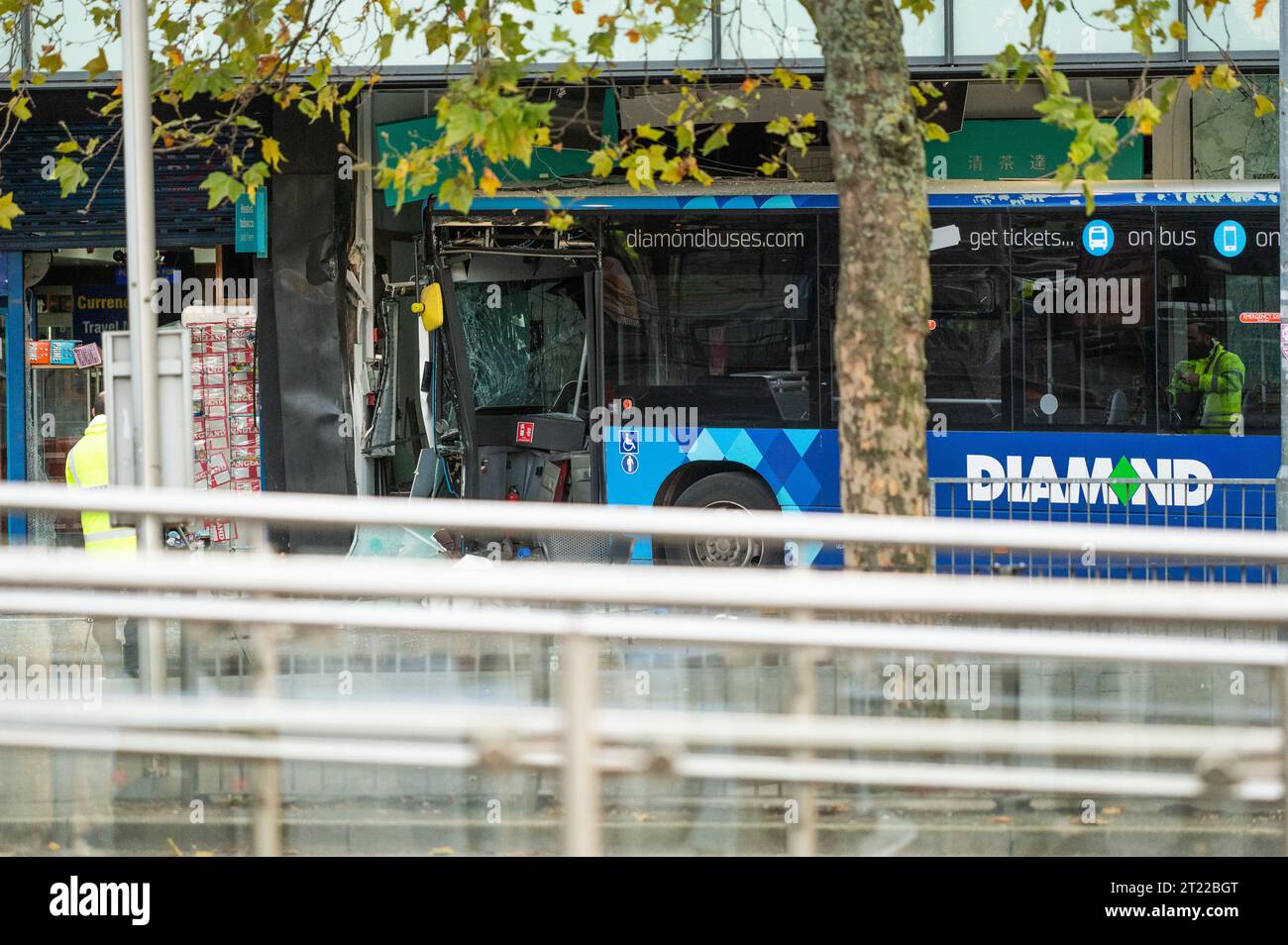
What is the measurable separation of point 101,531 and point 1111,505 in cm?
743

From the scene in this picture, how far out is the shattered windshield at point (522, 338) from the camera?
13.7m

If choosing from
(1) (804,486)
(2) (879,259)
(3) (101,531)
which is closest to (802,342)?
(1) (804,486)

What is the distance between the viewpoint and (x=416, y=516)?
3637 millimetres

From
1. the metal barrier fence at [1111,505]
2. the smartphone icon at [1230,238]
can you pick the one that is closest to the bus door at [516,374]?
the metal barrier fence at [1111,505]

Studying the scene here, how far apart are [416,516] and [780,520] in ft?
2.95

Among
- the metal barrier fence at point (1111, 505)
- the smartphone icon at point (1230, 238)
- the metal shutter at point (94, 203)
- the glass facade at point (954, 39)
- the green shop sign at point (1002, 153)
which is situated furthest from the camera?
the green shop sign at point (1002, 153)

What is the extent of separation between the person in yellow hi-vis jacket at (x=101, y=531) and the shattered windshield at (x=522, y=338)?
4.09 m

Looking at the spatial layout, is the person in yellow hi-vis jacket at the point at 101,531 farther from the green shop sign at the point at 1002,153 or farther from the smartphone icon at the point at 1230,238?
the green shop sign at the point at 1002,153

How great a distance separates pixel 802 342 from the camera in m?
13.0

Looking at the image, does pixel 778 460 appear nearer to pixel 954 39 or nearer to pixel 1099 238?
pixel 1099 238

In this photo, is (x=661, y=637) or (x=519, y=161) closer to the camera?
(x=661, y=637)

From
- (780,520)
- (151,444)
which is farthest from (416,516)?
(151,444)

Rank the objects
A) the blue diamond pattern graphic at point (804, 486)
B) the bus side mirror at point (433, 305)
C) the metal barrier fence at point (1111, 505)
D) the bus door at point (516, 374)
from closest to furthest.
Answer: the metal barrier fence at point (1111, 505)
the blue diamond pattern graphic at point (804, 486)
the bus side mirror at point (433, 305)
the bus door at point (516, 374)
